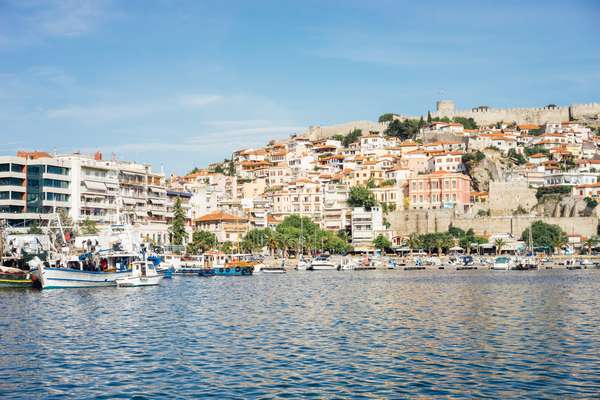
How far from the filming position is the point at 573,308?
117ft

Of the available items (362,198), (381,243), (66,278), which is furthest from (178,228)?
(66,278)

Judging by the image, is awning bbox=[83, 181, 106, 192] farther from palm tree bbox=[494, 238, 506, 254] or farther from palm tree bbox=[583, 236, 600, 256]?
palm tree bbox=[583, 236, 600, 256]

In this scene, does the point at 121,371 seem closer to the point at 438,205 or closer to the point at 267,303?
the point at 267,303

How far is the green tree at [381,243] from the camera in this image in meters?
101

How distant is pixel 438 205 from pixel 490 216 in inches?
284

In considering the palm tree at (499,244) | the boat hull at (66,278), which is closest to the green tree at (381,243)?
the palm tree at (499,244)

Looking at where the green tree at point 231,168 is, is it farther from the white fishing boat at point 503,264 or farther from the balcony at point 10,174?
the balcony at point 10,174

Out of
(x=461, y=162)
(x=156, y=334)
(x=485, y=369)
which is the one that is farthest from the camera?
(x=461, y=162)

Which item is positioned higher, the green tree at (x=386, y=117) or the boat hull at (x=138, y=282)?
the green tree at (x=386, y=117)

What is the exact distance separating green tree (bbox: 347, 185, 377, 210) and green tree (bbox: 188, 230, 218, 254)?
22.5 meters

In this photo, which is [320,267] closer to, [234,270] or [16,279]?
[234,270]

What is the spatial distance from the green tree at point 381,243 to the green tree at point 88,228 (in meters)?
39.3

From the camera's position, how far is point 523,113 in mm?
153000

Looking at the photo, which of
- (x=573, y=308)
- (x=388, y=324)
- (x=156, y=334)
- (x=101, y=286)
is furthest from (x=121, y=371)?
(x=101, y=286)
